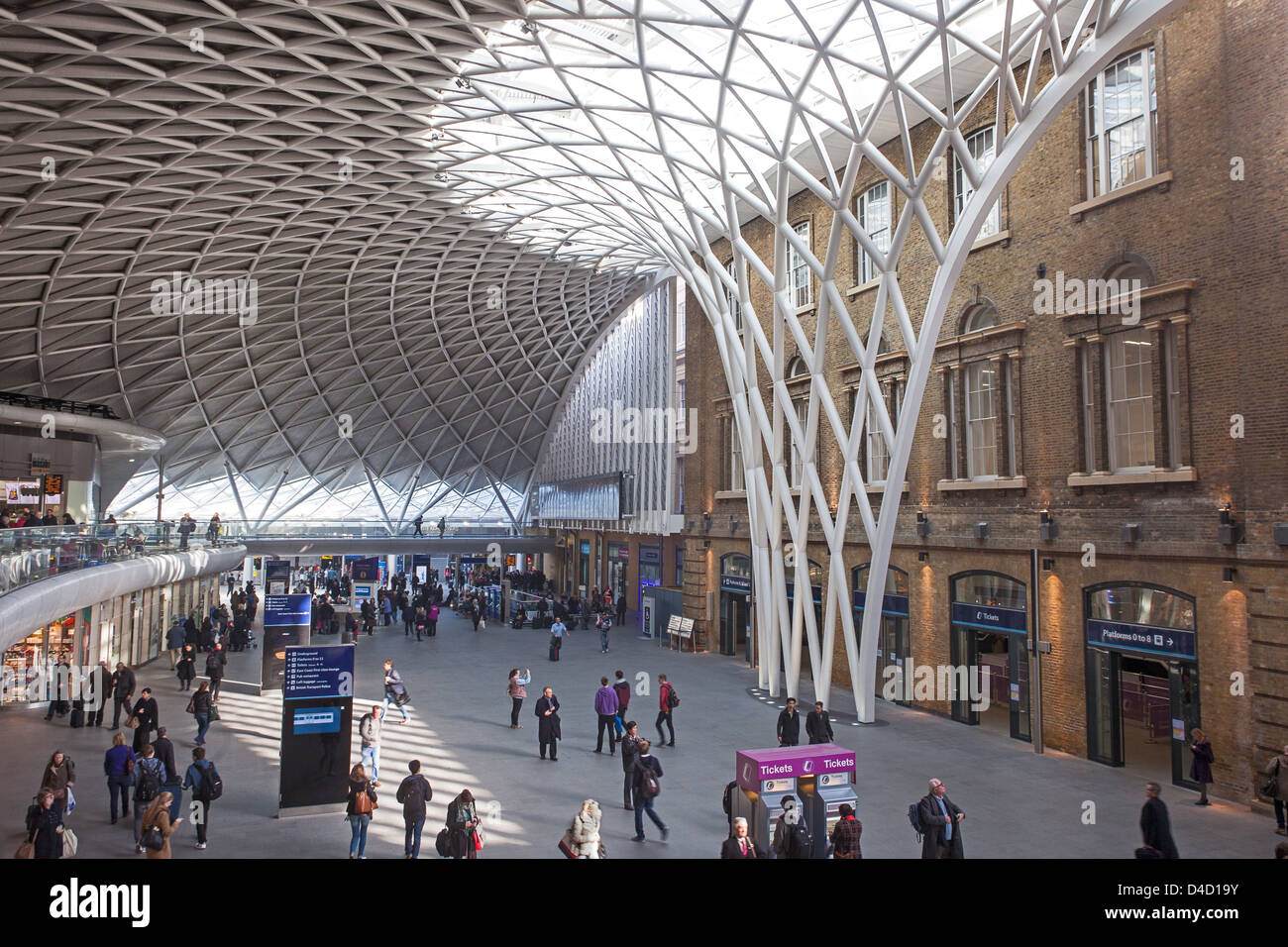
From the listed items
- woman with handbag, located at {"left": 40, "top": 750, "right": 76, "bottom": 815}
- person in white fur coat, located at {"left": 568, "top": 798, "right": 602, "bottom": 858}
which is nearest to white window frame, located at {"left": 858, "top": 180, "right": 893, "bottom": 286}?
person in white fur coat, located at {"left": 568, "top": 798, "right": 602, "bottom": 858}

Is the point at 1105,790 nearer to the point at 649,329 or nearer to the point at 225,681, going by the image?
the point at 225,681

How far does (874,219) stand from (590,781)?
18.0 m

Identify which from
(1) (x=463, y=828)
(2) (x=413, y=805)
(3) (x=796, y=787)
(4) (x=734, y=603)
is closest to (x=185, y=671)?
(2) (x=413, y=805)

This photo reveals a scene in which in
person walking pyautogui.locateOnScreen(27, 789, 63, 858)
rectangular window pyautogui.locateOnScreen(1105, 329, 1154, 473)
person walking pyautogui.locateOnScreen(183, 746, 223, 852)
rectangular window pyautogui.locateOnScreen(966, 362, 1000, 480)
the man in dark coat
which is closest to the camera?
person walking pyautogui.locateOnScreen(27, 789, 63, 858)

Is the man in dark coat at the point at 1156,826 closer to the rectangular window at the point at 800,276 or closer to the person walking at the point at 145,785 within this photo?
the person walking at the point at 145,785

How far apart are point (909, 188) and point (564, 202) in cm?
1829

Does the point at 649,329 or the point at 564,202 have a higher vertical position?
the point at 564,202

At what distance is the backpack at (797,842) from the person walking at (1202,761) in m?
8.56

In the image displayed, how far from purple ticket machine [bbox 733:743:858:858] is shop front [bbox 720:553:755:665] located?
19.8 meters

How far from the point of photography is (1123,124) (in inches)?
680

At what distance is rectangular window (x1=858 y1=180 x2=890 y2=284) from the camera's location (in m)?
24.6

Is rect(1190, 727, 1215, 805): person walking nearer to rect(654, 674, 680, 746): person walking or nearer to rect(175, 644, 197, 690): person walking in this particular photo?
rect(654, 674, 680, 746): person walking

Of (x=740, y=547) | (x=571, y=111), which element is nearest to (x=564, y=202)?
(x=571, y=111)
